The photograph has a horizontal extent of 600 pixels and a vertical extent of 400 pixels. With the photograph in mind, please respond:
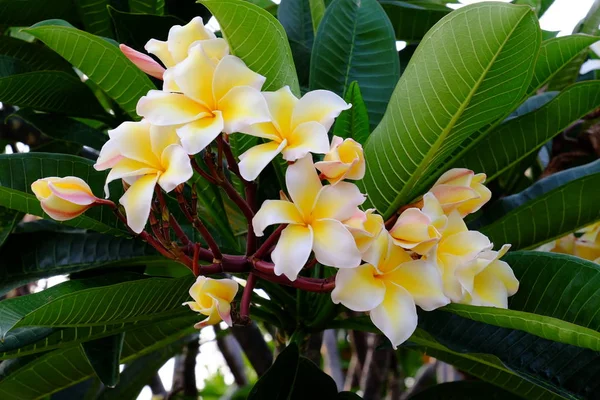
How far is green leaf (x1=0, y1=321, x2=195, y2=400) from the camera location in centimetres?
101

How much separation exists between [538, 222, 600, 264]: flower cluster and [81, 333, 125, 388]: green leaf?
59cm

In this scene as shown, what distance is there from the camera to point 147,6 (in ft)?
3.65

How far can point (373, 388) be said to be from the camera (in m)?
1.54

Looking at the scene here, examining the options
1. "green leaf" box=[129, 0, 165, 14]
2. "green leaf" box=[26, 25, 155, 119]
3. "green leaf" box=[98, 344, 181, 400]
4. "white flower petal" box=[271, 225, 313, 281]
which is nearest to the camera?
"white flower petal" box=[271, 225, 313, 281]

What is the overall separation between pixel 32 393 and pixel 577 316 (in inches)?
30.0

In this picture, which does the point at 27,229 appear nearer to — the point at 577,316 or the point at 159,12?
the point at 159,12

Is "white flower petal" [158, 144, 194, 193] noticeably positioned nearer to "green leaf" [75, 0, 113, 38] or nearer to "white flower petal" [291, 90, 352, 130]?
"white flower petal" [291, 90, 352, 130]

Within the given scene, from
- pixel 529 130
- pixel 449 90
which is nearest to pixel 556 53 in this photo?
pixel 529 130

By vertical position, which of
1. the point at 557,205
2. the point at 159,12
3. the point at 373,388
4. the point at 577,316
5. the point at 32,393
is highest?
the point at 159,12

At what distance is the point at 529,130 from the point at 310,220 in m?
0.43

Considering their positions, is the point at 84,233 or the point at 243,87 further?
the point at 84,233

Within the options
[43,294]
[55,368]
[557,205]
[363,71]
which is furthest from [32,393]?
[557,205]

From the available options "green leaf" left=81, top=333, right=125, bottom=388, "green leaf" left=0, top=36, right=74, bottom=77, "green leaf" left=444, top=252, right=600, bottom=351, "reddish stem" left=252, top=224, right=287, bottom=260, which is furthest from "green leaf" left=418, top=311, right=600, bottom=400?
"green leaf" left=0, top=36, right=74, bottom=77

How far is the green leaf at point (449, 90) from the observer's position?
0.65 metres
